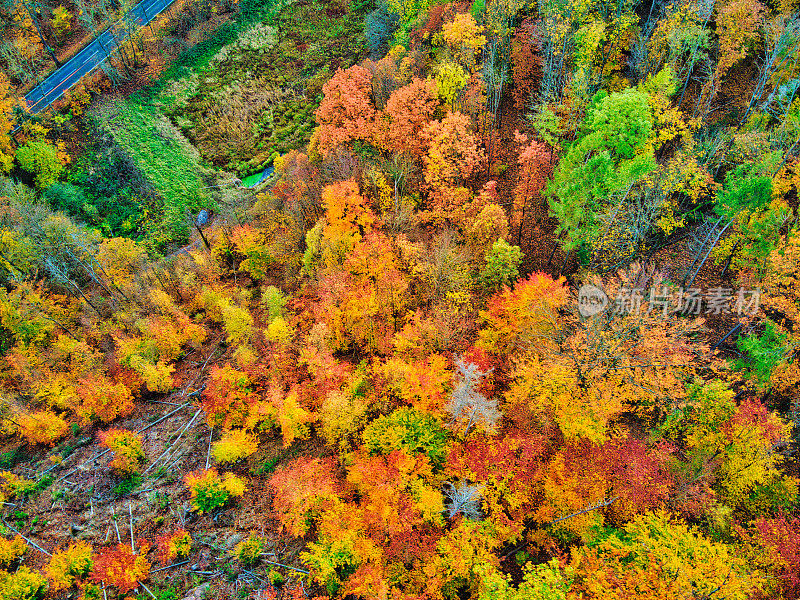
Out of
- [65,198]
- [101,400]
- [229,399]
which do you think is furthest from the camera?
[65,198]

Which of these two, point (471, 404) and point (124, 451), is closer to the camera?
point (471, 404)

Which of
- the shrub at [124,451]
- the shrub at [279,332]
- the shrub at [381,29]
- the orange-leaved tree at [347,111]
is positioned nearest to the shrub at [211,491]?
the shrub at [124,451]

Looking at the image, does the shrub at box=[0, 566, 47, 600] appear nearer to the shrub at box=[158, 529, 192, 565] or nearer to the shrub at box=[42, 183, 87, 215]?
the shrub at box=[158, 529, 192, 565]

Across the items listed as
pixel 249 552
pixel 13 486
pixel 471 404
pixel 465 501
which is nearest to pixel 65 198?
pixel 13 486

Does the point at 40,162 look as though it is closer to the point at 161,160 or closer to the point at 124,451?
the point at 161,160

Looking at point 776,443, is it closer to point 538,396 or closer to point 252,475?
point 538,396

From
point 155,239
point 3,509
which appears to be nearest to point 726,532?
point 3,509
